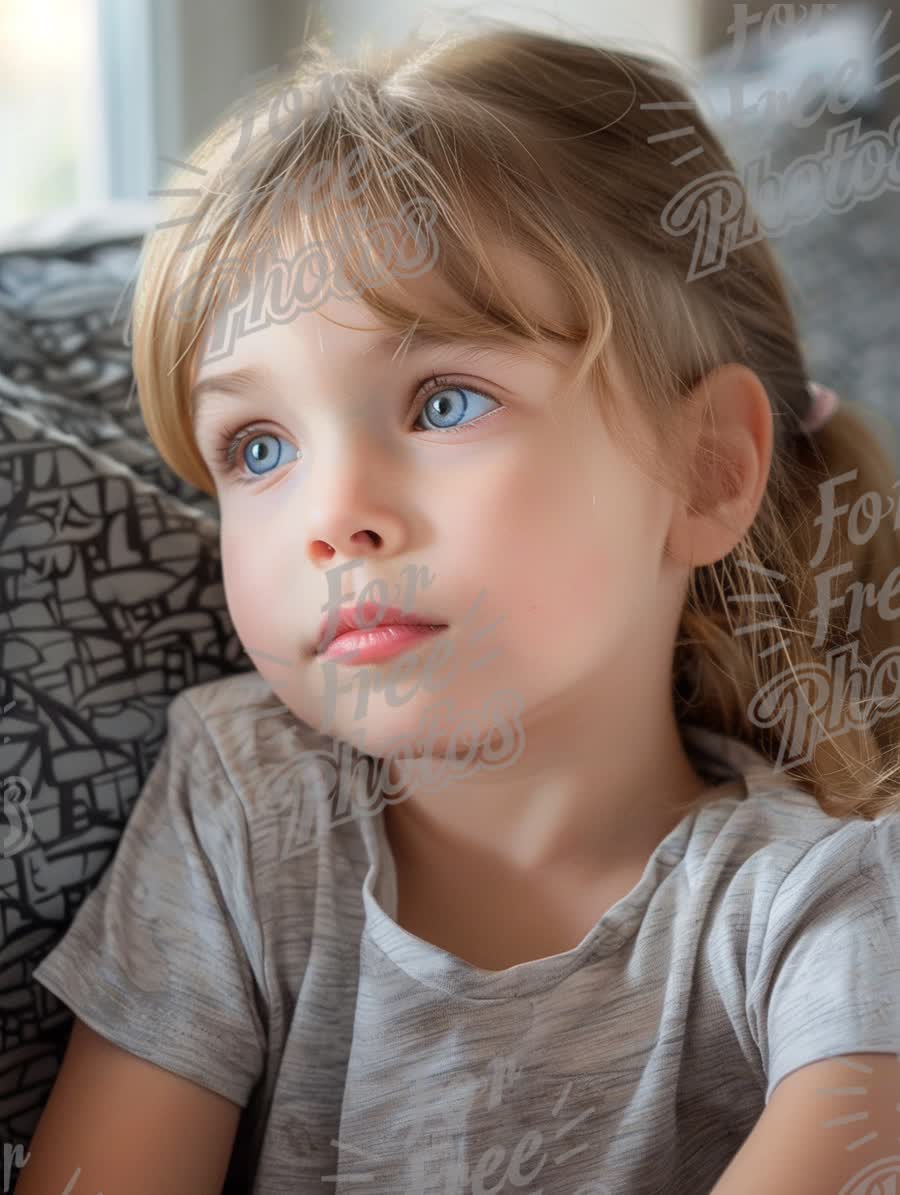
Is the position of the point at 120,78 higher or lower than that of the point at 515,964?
higher

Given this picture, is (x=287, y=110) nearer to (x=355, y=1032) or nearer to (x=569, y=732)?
(x=569, y=732)

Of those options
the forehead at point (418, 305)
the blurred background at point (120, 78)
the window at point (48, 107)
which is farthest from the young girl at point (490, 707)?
the window at point (48, 107)

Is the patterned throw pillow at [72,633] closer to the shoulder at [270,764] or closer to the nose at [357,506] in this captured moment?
the shoulder at [270,764]

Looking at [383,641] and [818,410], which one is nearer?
[383,641]

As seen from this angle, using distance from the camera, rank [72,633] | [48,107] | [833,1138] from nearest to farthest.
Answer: [833,1138], [72,633], [48,107]

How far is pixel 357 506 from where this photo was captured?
2.01 ft

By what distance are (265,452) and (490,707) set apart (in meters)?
0.19

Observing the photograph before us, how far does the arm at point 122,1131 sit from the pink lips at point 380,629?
0.86 feet

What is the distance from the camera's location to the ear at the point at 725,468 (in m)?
0.72

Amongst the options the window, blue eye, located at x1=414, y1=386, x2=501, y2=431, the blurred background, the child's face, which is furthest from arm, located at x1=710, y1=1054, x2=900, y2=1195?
the window

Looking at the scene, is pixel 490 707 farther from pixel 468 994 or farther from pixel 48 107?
pixel 48 107

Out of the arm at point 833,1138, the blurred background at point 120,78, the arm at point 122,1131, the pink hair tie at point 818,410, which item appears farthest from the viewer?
the blurred background at point 120,78

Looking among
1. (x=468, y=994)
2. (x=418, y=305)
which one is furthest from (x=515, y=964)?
(x=418, y=305)

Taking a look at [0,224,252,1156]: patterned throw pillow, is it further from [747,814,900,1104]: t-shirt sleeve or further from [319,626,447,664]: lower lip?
[747,814,900,1104]: t-shirt sleeve
